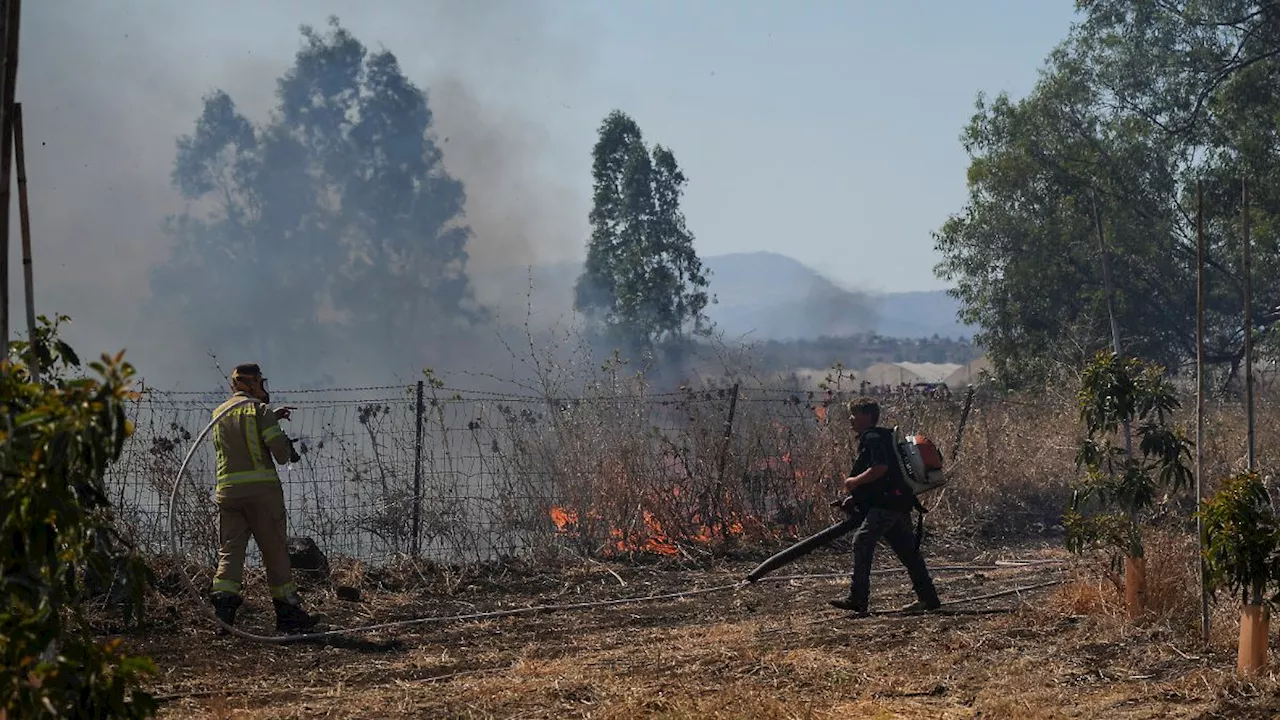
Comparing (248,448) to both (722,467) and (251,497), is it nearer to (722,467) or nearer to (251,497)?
(251,497)

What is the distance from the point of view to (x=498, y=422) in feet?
41.1

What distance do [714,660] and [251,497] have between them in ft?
11.1

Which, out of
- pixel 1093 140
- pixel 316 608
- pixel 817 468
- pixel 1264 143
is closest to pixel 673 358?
pixel 1093 140

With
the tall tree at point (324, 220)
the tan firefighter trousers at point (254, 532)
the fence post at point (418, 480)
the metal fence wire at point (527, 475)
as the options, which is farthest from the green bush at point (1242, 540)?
the tall tree at point (324, 220)

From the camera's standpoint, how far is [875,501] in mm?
9391

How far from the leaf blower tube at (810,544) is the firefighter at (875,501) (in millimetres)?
267

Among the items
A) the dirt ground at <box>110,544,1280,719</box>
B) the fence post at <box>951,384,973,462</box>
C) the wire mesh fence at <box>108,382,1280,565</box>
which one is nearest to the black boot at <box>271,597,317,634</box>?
the dirt ground at <box>110,544,1280,719</box>

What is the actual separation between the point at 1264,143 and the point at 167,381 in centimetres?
3306

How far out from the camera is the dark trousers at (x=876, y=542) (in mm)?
9289

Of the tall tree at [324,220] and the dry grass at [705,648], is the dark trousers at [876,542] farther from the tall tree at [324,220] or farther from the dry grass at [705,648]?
the tall tree at [324,220]

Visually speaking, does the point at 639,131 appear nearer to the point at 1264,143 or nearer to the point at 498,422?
the point at 1264,143

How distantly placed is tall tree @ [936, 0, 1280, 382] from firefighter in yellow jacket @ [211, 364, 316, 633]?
18.3 meters

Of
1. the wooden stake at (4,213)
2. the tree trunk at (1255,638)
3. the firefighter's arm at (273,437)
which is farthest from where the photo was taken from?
the firefighter's arm at (273,437)

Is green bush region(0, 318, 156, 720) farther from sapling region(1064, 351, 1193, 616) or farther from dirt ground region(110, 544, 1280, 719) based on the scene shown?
sapling region(1064, 351, 1193, 616)
